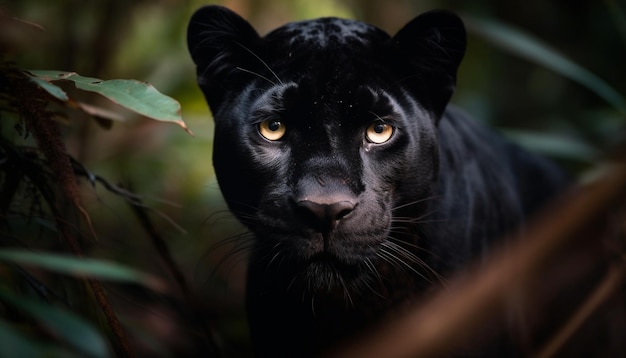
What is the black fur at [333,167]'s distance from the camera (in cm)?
189

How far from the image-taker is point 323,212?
1780mm

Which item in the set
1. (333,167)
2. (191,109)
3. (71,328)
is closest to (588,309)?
(333,167)

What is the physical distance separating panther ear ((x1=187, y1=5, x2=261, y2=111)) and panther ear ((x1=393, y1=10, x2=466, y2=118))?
0.47 m

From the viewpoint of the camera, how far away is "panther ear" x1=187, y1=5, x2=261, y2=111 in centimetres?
213

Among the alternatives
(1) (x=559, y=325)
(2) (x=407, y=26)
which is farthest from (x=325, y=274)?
(1) (x=559, y=325)

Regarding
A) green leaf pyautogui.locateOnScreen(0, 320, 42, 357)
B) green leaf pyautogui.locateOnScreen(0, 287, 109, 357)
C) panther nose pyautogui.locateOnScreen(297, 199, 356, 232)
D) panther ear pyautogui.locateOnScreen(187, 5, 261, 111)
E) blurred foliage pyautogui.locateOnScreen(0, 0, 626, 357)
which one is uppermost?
panther ear pyautogui.locateOnScreen(187, 5, 261, 111)

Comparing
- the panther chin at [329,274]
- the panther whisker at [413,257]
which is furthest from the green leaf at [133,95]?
the panther whisker at [413,257]

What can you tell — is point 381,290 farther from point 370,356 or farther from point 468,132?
point 468,132

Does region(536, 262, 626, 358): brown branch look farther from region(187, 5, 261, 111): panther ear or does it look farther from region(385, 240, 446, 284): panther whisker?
region(187, 5, 261, 111): panther ear

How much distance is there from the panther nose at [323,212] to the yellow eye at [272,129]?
0.29 meters

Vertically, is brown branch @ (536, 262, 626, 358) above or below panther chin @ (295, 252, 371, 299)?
below

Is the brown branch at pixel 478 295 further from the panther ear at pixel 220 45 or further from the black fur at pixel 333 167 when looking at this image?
the panther ear at pixel 220 45

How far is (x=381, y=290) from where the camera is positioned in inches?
84.7

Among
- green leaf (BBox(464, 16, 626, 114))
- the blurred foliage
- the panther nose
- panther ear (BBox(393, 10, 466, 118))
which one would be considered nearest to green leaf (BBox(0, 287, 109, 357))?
the panther nose
